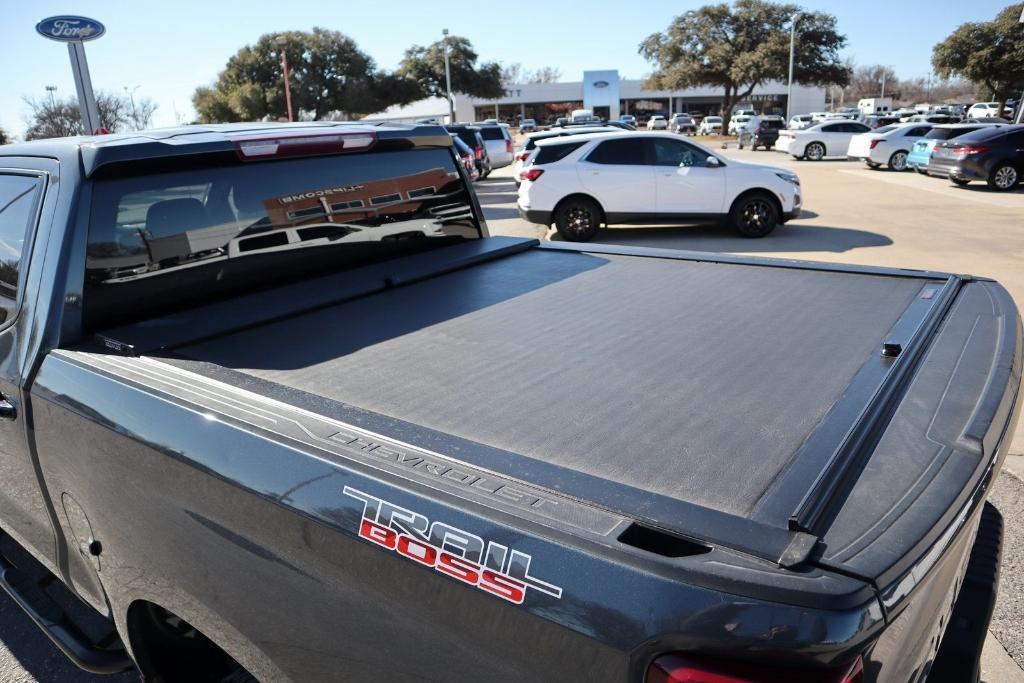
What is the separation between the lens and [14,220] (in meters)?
2.64

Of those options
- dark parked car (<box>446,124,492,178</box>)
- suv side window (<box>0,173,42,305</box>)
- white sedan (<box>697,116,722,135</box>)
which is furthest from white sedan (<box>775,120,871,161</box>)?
white sedan (<box>697,116,722,135</box>)

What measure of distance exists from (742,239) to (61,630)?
1181 centimetres

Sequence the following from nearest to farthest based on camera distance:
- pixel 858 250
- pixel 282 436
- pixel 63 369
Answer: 1. pixel 282 436
2. pixel 63 369
3. pixel 858 250

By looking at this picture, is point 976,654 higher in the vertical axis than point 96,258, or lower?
lower

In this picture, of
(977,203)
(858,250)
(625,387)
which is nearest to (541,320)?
(625,387)

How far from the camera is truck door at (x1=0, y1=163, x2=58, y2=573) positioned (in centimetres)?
236

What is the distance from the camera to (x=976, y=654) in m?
1.82

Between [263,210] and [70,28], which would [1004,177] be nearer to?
[263,210]

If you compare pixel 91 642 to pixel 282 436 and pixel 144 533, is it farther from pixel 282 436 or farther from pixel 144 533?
pixel 282 436

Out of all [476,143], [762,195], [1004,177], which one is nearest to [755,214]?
A: [762,195]

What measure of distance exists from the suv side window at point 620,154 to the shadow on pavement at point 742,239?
4.29ft

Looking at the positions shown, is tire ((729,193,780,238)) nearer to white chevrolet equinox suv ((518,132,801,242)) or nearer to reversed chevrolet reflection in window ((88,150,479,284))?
white chevrolet equinox suv ((518,132,801,242))

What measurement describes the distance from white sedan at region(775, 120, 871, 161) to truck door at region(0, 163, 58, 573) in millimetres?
31668

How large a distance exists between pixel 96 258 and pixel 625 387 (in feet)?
5.70
